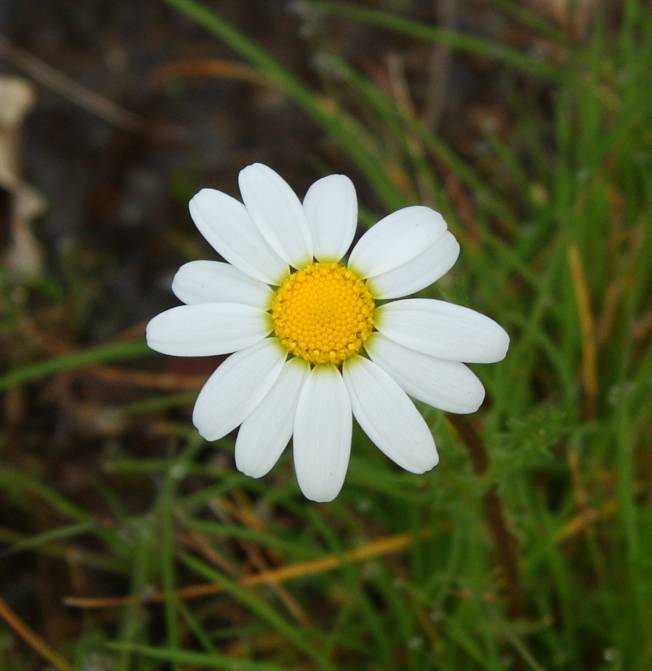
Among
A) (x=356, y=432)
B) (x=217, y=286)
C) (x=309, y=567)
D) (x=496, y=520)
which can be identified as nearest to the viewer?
(x=217, y=286)

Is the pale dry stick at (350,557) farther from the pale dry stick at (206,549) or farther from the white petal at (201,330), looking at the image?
the white petal at (201,330)

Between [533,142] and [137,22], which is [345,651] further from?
[137,22]

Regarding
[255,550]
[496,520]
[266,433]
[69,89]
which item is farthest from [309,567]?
[69,89]

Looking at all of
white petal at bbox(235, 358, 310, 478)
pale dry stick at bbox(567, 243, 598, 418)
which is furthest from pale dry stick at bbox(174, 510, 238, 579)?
pale dry stick at bbox(567, 243, 598, 418)

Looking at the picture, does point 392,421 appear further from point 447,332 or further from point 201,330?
point 201,330

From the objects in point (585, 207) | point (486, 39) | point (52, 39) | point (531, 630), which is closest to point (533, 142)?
point (585, 207)

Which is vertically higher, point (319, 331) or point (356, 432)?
point (356, 432)
